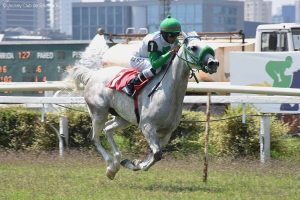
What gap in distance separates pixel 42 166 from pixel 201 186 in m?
2.52

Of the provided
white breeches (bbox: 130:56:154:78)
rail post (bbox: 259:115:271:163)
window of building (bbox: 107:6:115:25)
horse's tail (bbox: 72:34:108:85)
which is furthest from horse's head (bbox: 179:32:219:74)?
window of building (bbox: 107:6:115:25)

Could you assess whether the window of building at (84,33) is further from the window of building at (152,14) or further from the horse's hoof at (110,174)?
the horse's hoof at (110,174)

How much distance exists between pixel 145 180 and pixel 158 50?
141cm

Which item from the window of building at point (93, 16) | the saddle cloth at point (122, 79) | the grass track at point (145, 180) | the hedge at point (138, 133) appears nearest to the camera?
the grass track at point (145, 180)

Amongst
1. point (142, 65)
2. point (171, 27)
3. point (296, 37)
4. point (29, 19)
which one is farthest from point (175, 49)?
point (29, 19)

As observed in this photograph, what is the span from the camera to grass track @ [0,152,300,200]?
327 inches

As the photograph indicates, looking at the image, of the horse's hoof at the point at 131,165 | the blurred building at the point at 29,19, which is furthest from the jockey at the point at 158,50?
the blurred building at the point at 29,19

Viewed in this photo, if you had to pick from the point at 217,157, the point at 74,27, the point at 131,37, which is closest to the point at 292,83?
the point at 217,157

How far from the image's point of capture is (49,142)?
1195 cm

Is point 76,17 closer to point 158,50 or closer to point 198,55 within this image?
point 158,50

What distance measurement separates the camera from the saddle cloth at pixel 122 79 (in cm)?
938

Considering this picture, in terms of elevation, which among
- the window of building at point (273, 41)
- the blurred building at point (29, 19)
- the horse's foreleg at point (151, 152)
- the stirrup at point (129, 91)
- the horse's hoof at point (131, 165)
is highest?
the stirrup at point (129, 91)

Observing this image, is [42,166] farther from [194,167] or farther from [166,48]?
[166,48]

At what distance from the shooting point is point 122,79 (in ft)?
31.1
